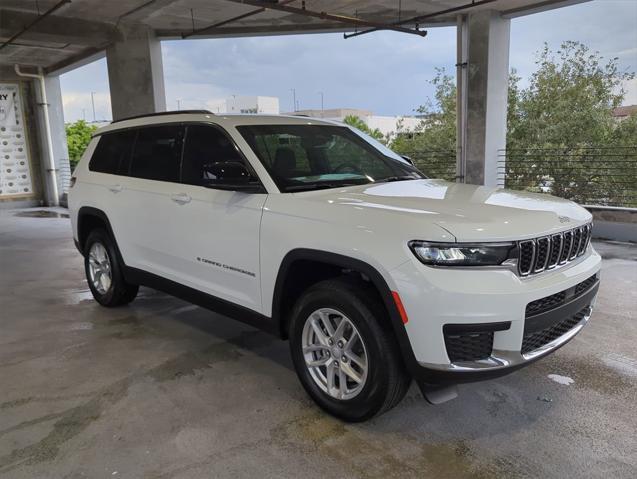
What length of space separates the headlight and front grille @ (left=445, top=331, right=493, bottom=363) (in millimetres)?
325

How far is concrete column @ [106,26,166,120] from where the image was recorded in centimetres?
1017

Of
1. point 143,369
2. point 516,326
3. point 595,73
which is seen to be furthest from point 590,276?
point 595,73

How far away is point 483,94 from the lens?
30.0 feet

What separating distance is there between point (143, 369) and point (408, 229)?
7.26ft

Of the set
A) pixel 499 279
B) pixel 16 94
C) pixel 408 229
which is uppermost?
pixel 16 94

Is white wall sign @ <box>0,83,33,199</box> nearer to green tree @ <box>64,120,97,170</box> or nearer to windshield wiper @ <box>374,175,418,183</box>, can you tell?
green tree @ <box>64,120,97,170</box>

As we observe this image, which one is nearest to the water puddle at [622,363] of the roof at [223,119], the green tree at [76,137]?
the roof at [223,119]

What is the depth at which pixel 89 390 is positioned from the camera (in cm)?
Answer: 327

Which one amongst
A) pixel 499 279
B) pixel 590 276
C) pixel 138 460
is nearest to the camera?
pixel 499 279

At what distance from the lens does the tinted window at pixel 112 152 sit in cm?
446

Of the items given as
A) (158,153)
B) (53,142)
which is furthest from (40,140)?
(158,153)

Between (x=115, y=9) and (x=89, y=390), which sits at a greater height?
(x=115, y=9)

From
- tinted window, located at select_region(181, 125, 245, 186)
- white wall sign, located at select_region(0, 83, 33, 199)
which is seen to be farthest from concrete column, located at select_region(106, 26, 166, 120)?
tinted window, located at select_region(181, 125, 245, 186)

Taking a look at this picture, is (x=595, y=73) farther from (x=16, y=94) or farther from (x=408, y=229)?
(x=16, y=94)
